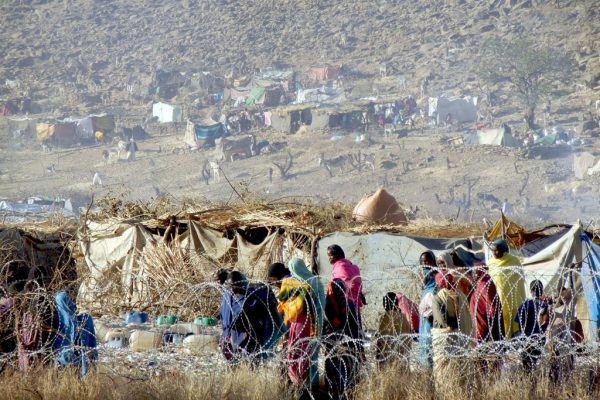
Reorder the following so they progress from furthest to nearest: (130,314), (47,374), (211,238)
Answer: (211,238) → (130,314) → (47,374)

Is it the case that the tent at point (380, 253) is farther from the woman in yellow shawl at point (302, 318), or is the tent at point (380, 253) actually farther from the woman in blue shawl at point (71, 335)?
the woman in blue shawl at point (71, 335)

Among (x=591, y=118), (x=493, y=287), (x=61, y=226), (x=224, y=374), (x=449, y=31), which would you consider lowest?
(x=224, y=374)

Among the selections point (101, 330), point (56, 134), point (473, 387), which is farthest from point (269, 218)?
point (56, 134)

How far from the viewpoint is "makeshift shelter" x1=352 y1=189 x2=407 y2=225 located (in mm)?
14180

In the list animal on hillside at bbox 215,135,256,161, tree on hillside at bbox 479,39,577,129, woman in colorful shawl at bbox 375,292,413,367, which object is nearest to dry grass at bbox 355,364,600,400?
woman in colorful shawl at bbox 375,292,413,367

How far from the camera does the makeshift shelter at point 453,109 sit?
4922 cm

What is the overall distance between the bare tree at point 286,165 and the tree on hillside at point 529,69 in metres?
11.7

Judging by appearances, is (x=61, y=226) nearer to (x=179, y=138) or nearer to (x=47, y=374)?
(x=47, y=374)

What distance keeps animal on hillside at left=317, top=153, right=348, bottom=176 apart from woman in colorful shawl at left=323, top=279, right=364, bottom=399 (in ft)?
116

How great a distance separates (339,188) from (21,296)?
33293 mm

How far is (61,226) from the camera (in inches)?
624

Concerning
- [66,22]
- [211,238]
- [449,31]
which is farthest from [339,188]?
[66,22]

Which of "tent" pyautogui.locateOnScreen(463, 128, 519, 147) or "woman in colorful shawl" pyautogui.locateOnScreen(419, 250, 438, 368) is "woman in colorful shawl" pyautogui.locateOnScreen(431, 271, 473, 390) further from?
"tent" pyautogui.locateOnScreen(463, 128, 519, 147)

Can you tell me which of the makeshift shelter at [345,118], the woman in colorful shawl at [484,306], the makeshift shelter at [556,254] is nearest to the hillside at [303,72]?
the makeshift shelter at [345,118]
